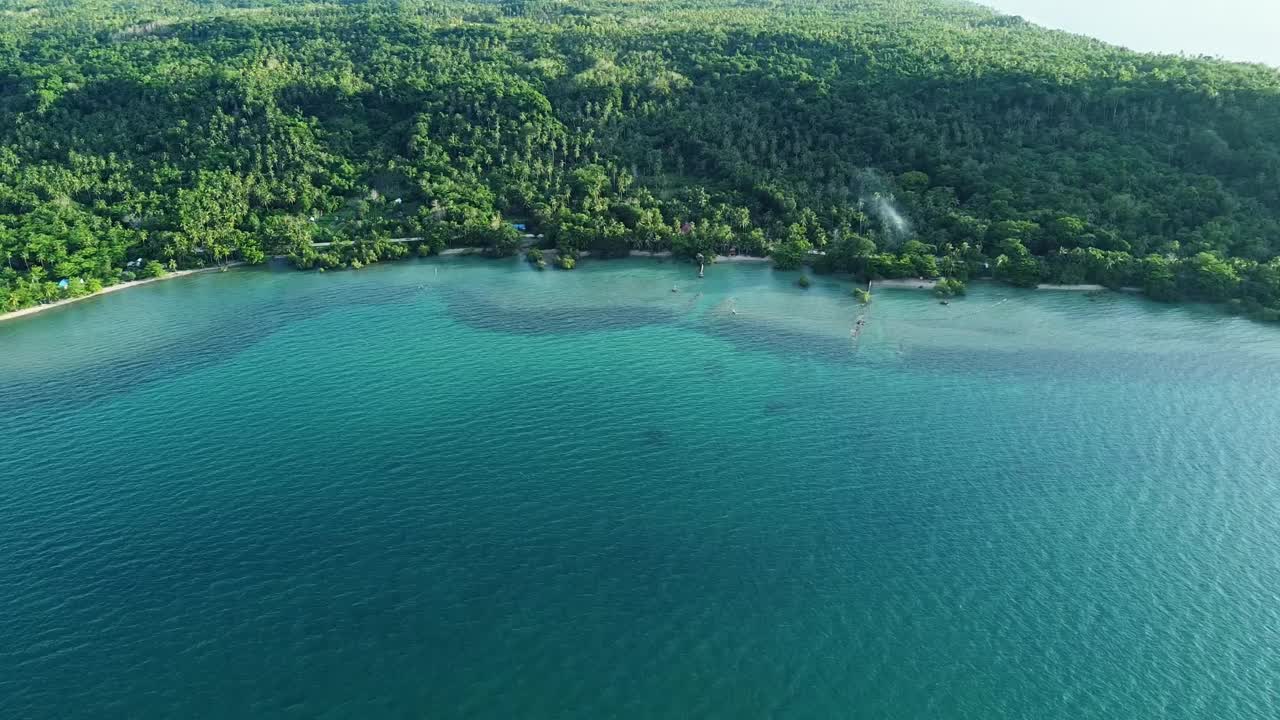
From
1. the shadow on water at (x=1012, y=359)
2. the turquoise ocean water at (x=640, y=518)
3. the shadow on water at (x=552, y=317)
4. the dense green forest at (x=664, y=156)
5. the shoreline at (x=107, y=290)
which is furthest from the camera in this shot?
the dense green forest at (x=664, y=156)

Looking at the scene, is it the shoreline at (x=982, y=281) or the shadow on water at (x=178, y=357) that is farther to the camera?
the shoreline at (x=982, y=281)

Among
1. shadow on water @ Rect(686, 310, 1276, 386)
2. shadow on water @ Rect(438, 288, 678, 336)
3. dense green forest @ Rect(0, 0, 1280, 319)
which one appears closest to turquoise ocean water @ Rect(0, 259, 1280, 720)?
shadow on water @ Rect(686, 310, 1276, 386)

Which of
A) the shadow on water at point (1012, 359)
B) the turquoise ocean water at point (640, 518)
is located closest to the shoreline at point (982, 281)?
the turquoise ocean water at point (640, 518)

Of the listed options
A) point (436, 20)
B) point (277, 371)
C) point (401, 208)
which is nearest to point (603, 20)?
point (436, 20)

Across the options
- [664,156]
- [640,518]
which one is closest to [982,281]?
[664,156]

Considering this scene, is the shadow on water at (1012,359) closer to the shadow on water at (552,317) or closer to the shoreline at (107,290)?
the shadow on water at (552,317)

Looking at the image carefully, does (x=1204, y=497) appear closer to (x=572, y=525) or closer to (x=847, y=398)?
(x=847, y=398)

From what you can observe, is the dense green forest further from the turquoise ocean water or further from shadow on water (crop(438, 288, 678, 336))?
shadow on water (crop(438, 288, 678, 336))

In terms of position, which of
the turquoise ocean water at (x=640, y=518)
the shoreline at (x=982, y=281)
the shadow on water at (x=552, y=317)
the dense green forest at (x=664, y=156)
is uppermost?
the dense green forest at (x=664, y=156)
